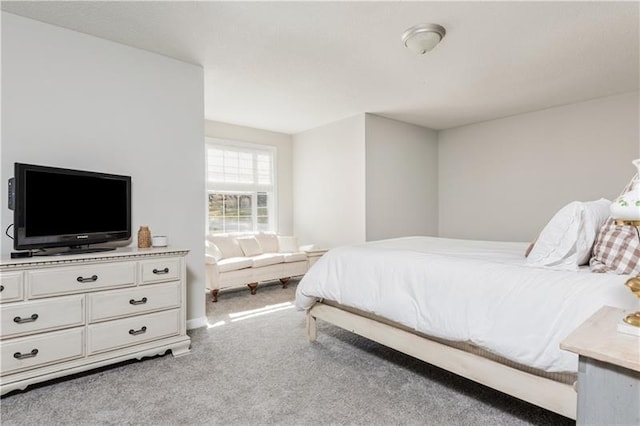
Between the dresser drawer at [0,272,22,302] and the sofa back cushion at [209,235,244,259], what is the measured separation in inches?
105

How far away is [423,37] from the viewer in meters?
2.60

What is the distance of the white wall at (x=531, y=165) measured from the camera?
4.12 metres

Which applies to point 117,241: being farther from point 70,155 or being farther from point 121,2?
point 121,2

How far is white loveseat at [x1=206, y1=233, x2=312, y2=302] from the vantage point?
4176 mm

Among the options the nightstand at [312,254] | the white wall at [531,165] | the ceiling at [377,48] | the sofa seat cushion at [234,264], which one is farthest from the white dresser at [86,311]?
the white wall at [531,165]

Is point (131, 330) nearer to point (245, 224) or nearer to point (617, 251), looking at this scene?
point (617, 251)

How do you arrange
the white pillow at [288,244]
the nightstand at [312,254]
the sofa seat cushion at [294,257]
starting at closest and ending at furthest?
1. the sofa seat cushion at [294,257]
2. the nightstand at [312,254]
3. the white pillow at [288,244]

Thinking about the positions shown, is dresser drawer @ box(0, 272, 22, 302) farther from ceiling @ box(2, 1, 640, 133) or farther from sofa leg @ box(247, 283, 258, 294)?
sofa leg @ box(247, 283, 258, 294)

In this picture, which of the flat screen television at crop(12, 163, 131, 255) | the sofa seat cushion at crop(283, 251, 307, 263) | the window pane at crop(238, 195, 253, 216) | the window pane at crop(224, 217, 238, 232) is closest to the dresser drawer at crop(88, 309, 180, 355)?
the flat screen television at crop(12, 163, 131, 255)

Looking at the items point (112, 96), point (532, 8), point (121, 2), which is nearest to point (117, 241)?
point (112, 96)

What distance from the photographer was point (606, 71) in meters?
3.41

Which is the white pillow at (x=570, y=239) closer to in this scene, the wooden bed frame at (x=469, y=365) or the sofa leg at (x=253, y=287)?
the wooden bed frame at (x=469, y=365)

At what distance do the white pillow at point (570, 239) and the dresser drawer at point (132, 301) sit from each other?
2415mm

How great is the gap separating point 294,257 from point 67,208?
3.00 metres
